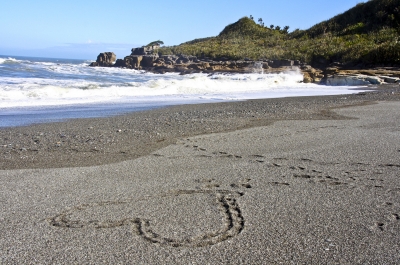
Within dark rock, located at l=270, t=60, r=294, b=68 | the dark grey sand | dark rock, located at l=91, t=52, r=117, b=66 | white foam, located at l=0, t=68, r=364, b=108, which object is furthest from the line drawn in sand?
dark rock, located at l=91, t=52, r=117, b=66

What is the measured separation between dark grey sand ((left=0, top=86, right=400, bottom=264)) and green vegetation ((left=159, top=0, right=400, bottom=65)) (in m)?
23.3

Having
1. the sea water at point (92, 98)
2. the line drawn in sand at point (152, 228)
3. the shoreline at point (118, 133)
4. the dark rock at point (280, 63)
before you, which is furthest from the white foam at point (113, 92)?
the line drawn in sand at point (152, 228)

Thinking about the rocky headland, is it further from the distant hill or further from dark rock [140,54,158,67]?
the distant hill

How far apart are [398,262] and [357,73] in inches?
892

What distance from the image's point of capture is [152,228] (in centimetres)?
322

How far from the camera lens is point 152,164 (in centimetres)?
533

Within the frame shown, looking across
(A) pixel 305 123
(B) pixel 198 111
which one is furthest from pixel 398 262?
(B) pixel 198 111

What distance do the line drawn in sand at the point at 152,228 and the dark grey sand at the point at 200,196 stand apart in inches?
0.6

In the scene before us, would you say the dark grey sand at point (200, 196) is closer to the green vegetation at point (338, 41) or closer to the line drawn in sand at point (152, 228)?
the line drawn in sand at point (152, 228)

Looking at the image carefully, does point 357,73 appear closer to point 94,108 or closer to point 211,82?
point 211,82

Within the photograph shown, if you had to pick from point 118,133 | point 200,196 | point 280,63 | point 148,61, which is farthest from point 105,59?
point 200,196

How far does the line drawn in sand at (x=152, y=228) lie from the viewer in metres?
3.01

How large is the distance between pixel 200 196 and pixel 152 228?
36.1 inches

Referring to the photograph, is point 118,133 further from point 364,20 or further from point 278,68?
point 364,20
